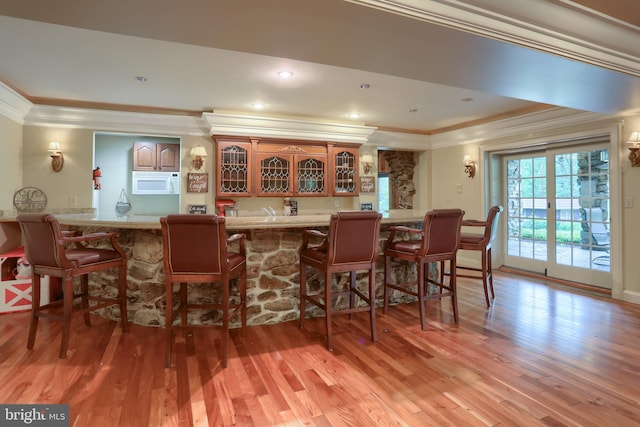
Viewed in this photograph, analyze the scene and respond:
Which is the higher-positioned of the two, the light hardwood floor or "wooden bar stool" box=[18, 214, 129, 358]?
"wooden bar stool" box=[18, 214, 129, 358]

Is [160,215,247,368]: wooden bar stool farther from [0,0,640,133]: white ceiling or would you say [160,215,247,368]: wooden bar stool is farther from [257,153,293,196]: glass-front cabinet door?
[257,153,293,196]: glass-front cabinet door

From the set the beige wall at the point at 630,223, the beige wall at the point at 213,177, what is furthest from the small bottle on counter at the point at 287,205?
the beige wall at the point at 630,223

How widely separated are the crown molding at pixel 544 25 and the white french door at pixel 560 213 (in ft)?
6.71

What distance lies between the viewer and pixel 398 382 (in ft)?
6.44

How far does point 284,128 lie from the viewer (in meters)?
4.85

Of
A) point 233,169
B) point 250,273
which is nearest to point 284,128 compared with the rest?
point 233,169

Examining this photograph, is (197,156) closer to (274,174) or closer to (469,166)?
(274,174)

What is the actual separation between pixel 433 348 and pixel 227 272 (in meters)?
1.54

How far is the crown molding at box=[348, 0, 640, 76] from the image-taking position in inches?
66.6

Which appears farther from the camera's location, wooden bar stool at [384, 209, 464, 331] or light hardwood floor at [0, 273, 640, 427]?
wooden bar stool at [384, 209, 464, 331]

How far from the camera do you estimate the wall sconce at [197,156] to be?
15.0ft

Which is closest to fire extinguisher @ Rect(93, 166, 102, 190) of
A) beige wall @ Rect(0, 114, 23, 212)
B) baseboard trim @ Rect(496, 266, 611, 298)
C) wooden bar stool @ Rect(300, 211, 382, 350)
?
beige wall @ Rect(0, 114, 23, 212)

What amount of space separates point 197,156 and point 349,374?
3.59 meters

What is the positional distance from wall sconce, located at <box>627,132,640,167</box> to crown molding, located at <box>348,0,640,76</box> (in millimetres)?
1383
